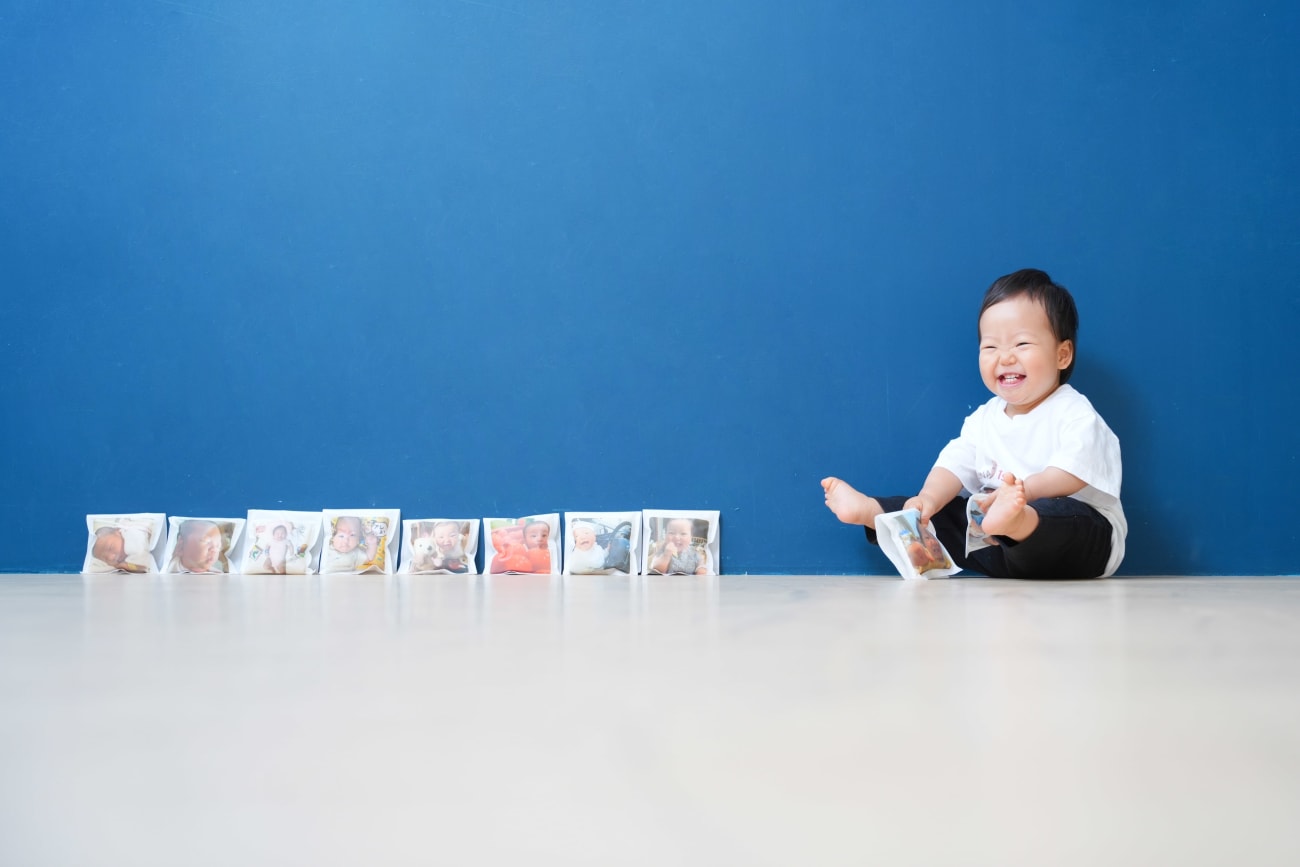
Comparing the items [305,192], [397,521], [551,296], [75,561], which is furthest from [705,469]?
[75,561]

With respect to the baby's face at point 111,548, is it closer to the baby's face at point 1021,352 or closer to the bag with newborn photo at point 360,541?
the bag with newborn photo at point 360,541

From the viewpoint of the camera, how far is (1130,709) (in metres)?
0.52

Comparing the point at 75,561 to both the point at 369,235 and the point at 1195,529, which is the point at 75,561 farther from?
the point at 1195,529

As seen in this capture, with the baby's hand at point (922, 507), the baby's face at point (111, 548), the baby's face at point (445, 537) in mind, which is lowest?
the baby's face at point (111, 548)

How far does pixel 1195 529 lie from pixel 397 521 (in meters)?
1.72

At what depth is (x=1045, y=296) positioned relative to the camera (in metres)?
1.79

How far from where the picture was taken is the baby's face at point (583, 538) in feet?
6.37

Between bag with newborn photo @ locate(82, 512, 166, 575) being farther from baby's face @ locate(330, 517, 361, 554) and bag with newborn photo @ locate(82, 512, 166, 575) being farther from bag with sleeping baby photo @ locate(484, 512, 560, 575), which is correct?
bag with sleeping baby photo @ locate(484, 512, 560, 575)

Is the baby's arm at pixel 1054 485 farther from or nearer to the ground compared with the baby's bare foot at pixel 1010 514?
farther from the ground

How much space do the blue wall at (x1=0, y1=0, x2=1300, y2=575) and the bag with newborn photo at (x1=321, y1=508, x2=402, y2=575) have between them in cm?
5

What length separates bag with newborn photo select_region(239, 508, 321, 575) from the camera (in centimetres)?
197

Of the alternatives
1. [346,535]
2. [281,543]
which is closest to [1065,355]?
[346,535]

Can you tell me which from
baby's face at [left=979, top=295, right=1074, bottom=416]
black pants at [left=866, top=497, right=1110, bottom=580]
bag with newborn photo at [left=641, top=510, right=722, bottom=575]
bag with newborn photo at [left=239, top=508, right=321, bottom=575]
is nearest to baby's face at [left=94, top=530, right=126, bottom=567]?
bag with newborn photo at [left=239, top=508, right=321, bottom=575]

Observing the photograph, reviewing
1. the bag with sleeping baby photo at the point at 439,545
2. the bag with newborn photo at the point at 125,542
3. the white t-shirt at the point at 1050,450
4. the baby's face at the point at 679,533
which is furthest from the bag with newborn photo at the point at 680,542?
the bag with newborn photo at the point at 125,542
